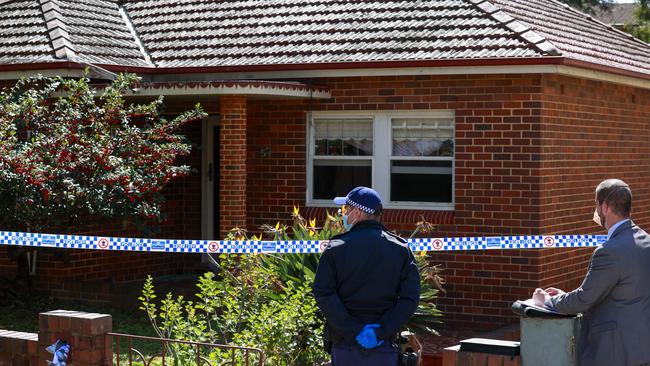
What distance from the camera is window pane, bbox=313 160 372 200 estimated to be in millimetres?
13852

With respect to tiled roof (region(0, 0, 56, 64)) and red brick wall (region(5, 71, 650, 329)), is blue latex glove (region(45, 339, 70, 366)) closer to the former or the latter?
red brick wall (region(5, 71, 650, 329))

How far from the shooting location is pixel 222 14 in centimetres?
1565

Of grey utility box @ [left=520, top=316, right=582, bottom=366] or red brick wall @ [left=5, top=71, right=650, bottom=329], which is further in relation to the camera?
red brick wall @ [left=5, top=71, right=650, bottom=329]

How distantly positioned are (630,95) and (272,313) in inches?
381

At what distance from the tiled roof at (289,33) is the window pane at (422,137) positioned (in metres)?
0.87

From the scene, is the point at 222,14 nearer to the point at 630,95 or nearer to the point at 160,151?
the point at 160,151

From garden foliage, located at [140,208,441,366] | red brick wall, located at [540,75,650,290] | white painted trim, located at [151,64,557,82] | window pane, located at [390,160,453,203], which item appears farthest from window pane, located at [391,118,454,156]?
garden foliage, located at [140,208,441,366]

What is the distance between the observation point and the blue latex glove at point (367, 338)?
19.8ft

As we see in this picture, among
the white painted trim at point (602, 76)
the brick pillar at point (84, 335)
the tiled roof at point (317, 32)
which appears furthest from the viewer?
the tiled roof at point (317, 32)

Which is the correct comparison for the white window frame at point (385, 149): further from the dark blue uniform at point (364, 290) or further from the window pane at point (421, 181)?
the dark blue uniform at point (364, 290)

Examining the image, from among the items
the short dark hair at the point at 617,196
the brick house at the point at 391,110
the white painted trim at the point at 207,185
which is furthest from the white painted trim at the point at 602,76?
the short dark hair at the point at 617,196

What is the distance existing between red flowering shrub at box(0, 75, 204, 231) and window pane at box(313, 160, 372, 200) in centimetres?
217

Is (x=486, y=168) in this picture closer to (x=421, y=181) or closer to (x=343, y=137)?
(x=421, y=181)

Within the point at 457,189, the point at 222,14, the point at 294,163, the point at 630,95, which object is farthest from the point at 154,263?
the point at 630,95
